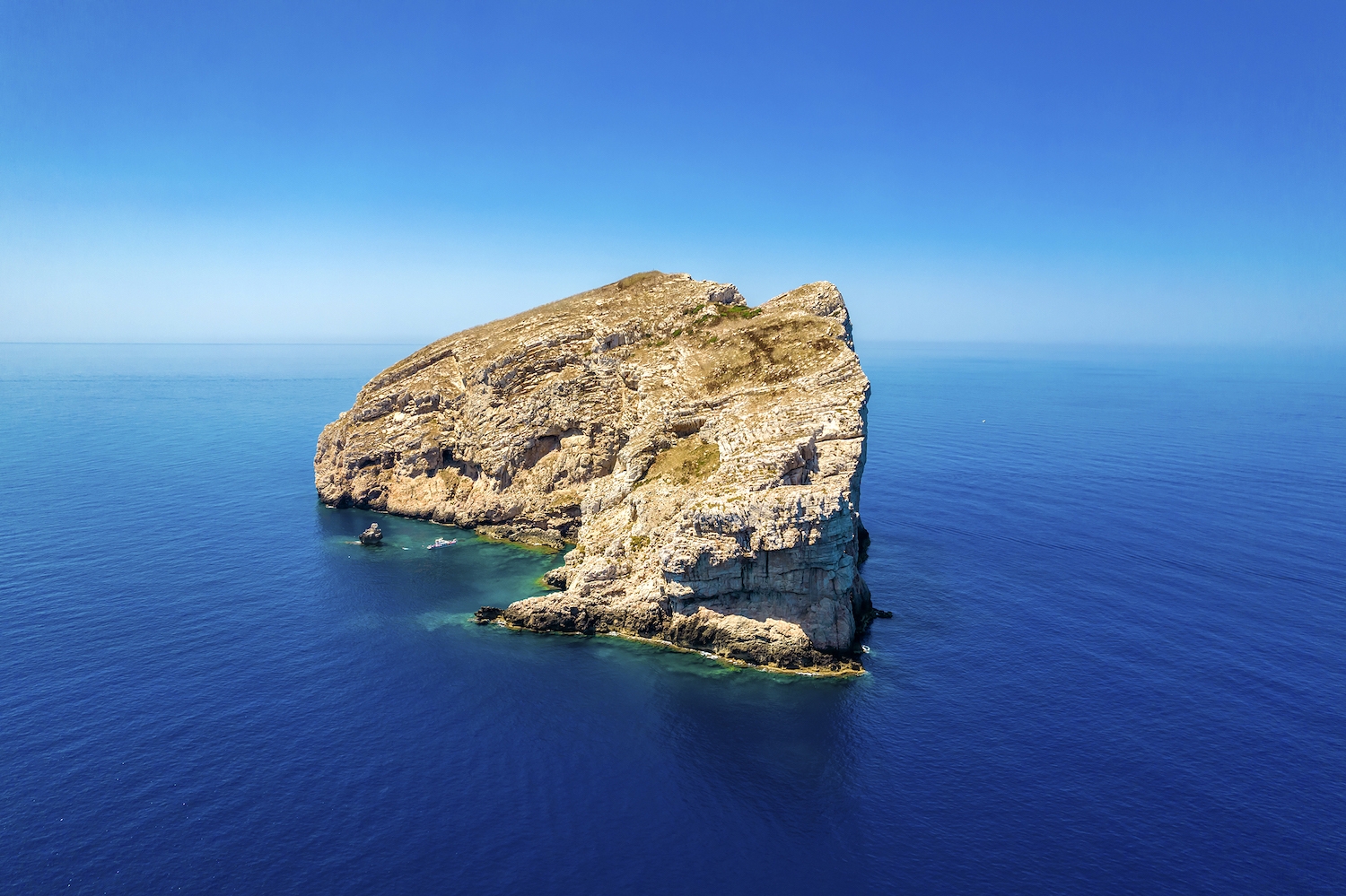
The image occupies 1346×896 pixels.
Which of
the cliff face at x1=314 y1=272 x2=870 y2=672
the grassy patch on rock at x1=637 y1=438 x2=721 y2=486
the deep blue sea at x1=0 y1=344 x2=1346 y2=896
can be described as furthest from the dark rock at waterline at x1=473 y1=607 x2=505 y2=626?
the grassy patch on rock at x1=637 y1=438 x2=721 y2=486

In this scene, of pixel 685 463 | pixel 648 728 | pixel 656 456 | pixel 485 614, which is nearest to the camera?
pixel 648 728

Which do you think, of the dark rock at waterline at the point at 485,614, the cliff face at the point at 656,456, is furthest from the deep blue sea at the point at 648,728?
the cliff face at the point at 656,456

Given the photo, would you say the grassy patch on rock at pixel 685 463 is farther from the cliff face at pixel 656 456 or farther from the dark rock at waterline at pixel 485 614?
the dark rock at waterline at pixel 485 614

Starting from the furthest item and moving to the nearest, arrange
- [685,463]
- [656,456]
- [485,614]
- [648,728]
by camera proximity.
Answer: [656,456], [685,463], [485,614], [648,728]

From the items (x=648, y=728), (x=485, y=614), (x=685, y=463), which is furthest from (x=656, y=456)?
(x=648, y=728)

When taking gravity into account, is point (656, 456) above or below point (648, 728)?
above

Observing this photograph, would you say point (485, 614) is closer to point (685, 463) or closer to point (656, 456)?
point (656, 456)

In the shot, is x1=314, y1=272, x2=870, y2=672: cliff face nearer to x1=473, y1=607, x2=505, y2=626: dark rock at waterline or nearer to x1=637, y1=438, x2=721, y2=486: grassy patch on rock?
x1=637, y1=438, x2=721, y2=486: grassy patch on rock
